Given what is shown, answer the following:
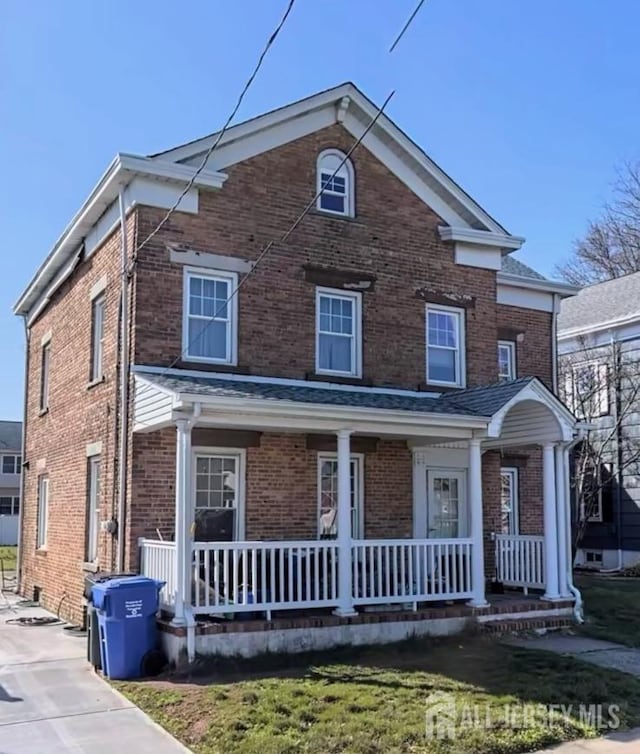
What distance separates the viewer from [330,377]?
1409 centimetres

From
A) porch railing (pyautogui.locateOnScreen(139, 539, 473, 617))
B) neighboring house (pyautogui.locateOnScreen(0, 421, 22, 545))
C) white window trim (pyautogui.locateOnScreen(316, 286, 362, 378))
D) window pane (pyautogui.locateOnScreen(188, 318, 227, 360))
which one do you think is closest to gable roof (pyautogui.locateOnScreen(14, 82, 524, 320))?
window pane (pyautogui.locateOnScreen(188, 318, 227, 360))

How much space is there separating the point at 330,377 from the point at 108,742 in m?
7.66

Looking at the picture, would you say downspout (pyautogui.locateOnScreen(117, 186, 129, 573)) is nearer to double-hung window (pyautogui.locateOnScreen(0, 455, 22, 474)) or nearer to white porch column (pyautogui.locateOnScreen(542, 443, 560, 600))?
white porch column (pyautogui.locateOnScreen(542, 443, 560, 600))

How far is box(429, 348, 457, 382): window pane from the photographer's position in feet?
50.2

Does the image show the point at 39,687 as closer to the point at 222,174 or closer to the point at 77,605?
the point at 77,605

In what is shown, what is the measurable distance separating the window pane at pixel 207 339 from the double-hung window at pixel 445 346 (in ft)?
13.1

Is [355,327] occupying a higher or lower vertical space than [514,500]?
higher

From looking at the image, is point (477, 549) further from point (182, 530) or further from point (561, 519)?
point (182, 530)

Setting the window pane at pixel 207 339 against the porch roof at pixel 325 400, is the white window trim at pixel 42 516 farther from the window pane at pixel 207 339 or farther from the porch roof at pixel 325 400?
the porch roof at pixel 325 400

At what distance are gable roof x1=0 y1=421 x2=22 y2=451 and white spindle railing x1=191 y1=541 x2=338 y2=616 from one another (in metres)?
46.0

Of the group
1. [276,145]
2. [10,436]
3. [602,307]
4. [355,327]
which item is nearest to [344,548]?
[355,327]

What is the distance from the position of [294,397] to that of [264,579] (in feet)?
8.34

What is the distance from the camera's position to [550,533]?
13461 mm

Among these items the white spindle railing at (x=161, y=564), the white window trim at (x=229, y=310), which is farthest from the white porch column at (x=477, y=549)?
the white spindle railing at (x=161, y=564)
